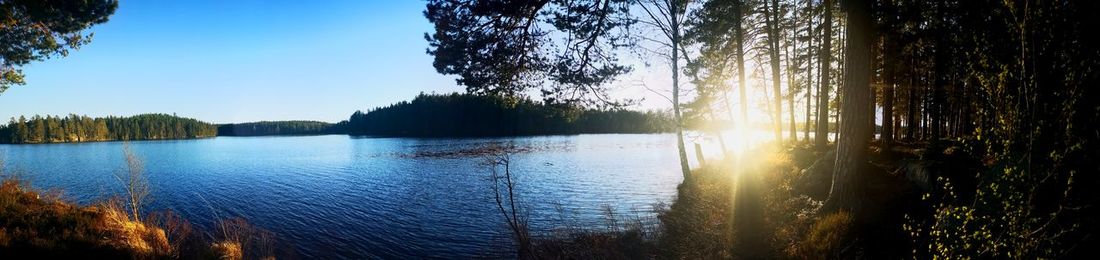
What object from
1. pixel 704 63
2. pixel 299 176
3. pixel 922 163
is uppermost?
pixel 704 63

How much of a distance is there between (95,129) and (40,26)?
179 m

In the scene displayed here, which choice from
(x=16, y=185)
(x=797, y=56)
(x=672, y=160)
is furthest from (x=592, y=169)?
(x=16, y=185)

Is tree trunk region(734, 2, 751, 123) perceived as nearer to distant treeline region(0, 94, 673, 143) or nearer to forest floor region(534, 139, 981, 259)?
forest floor region(534, 139, 981, 259)

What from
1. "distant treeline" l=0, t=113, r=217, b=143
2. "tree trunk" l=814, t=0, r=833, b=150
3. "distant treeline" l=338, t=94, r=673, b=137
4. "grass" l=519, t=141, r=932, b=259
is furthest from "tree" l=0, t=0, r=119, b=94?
"distant treeline" l=0, t=113, r=217, b=143

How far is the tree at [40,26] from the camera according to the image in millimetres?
13852

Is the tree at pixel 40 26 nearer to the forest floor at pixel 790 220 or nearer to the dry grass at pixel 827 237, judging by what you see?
the forest floor at pixel 790 220


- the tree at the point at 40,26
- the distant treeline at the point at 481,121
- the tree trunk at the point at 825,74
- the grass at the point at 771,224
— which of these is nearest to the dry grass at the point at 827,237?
the grass at the point at 771,224

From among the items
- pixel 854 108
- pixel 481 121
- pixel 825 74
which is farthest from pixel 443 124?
pixel 854 108

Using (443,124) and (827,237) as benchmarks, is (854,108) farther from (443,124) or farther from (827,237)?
(443,124)

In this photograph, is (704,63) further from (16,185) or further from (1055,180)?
(16,185)

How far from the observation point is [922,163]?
9.67m

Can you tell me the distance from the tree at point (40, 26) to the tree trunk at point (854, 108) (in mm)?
21914

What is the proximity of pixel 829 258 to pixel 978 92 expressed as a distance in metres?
3.63

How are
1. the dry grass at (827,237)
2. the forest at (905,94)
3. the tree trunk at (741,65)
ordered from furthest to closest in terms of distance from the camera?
1. the tree trunk at (741,65)
2. the dry grass at (827,237)
3. the forest at (905,94)
